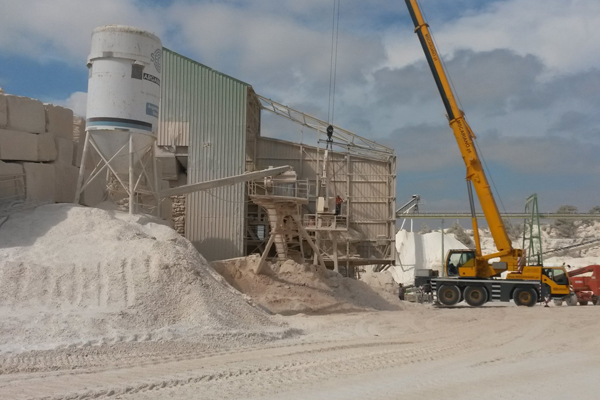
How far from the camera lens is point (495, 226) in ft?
92.2

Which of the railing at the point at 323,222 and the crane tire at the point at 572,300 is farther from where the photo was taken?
the crane tire at the point at 572,300

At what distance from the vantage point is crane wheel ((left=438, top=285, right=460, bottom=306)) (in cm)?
2858

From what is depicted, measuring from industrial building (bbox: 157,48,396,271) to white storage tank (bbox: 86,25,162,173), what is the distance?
32.9 feet

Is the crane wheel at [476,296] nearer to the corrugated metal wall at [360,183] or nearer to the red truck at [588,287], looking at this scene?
the corrugated metal wall at [360,183]

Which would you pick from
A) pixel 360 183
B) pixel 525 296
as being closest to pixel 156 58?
pixel 360 183

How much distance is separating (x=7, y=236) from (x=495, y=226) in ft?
66.0

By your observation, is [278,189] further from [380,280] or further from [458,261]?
[458,261]

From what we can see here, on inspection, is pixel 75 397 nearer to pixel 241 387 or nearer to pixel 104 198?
pixel 241 387

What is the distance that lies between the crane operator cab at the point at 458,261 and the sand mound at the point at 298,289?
13.3ft

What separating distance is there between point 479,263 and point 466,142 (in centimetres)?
551

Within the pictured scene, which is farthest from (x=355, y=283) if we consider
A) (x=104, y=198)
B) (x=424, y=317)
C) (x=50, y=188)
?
(x=50, y=188)

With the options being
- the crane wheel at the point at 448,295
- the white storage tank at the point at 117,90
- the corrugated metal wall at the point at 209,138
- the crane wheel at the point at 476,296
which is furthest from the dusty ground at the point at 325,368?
the corrugated metal wall at the point at 209,138

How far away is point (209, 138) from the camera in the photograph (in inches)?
1201

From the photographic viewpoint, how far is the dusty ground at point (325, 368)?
9062mm
